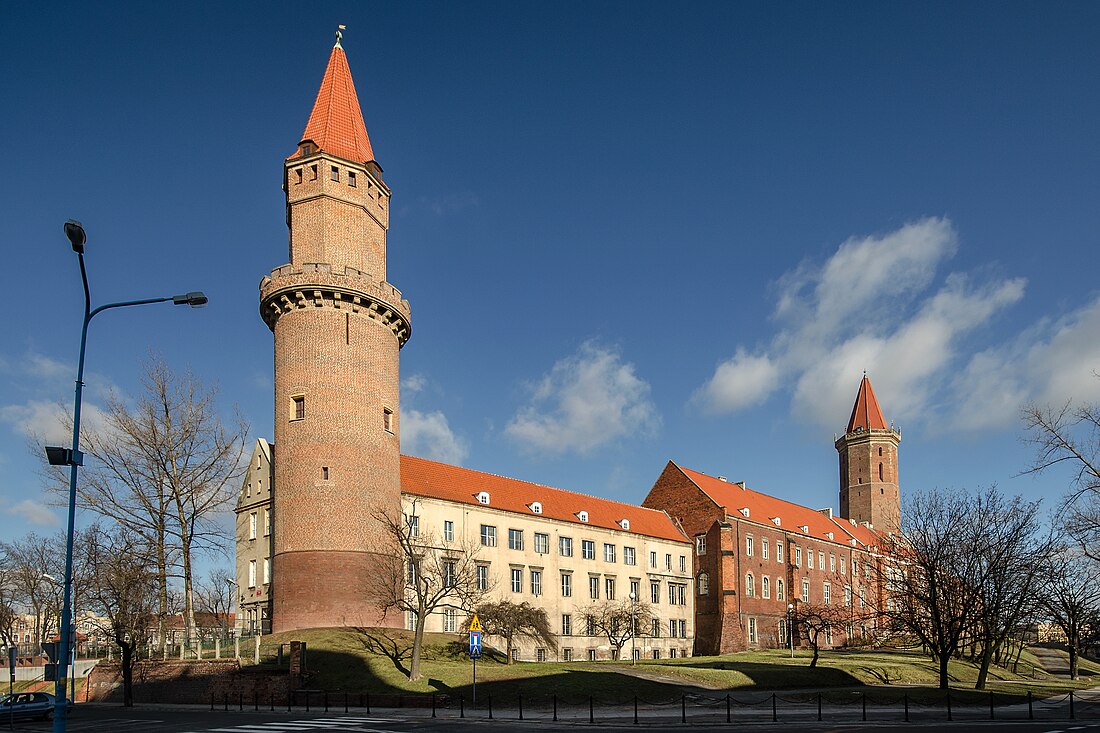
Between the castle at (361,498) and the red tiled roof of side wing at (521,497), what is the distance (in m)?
0.15

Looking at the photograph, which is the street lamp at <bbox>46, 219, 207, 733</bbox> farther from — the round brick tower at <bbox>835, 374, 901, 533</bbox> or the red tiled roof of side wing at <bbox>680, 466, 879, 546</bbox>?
the round brick tower at <bbox>835, 374, 901, 533</bbox>

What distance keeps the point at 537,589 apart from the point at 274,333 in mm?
22900

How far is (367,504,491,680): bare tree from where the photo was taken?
42.6 metres

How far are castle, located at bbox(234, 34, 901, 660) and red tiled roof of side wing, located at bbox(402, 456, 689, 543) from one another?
0.50 feet

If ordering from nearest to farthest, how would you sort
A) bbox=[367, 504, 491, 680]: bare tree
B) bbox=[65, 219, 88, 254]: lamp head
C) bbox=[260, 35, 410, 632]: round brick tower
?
1. bbox=[65, 219, 88, 254]: lamp head
2. bbox=[367, 504, 491, 680]: bare tree
3. bbox=[260, 35, 410, 632]: round brick tower

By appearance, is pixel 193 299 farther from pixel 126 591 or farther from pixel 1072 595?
pixel 1072 595

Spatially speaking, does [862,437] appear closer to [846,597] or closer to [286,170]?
[846,597]

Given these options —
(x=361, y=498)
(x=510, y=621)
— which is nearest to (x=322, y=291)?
(x=361, y=498)

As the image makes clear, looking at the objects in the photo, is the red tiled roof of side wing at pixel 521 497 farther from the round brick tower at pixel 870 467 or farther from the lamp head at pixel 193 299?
the round brick tower at pixel 870 467

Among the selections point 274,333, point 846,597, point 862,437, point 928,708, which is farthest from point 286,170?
point 862,437

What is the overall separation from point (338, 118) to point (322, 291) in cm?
1093

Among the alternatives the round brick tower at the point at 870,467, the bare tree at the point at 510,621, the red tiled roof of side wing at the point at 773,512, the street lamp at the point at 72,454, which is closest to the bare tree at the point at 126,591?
the bare tree at the point at 510,621

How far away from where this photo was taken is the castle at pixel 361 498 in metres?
45.9

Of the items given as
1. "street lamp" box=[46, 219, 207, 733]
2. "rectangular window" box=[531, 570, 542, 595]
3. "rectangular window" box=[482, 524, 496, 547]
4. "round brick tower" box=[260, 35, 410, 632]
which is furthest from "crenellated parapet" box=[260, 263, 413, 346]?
"street lamp" box=[46, 219, 207, 733]
